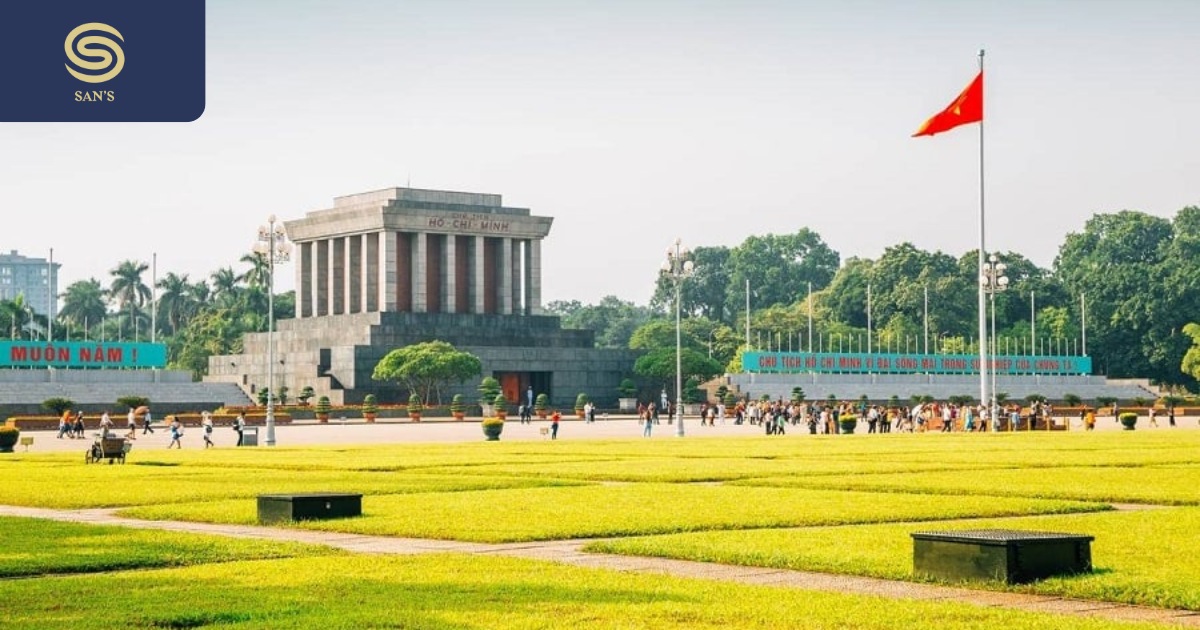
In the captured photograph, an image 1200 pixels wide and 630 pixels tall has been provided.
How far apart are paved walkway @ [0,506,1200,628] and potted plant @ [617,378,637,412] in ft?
314

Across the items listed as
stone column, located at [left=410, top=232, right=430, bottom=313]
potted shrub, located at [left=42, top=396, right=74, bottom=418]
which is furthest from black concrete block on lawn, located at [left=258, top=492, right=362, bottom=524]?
stone column, located at [left=410, top=232, right=430, bottom=313]

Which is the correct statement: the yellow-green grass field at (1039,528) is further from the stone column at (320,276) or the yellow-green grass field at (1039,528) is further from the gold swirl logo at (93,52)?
the stone column at (320,276)

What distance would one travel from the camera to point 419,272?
130125 mm

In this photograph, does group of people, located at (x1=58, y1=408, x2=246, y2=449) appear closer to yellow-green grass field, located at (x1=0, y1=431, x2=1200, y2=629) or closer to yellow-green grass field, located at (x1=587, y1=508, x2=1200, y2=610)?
yellow-green grass field, located at (x1=0, y1=431, x2=1200, y2=629)

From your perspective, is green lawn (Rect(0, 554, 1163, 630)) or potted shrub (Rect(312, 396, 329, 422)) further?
potted shrub (Rect(312, 396, 329, 422))

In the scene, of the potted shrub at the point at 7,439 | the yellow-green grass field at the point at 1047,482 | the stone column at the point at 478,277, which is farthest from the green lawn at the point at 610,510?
the stone column at the point at 478,277

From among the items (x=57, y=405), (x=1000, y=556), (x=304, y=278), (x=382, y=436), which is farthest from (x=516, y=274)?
(x=1000, y=556)

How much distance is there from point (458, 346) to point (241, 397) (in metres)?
16.8

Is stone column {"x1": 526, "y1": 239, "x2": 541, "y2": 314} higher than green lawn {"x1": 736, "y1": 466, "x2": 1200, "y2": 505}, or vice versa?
stone column {"x1": 526, "y1": 239, "x2": 541, "y2": 314}

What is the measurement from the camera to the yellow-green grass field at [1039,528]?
16.4 metres

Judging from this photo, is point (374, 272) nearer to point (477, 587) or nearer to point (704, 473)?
point (704, 473)

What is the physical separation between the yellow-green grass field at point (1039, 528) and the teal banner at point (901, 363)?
111 metres

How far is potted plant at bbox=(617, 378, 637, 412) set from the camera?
121562mm

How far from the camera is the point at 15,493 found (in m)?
31.8
